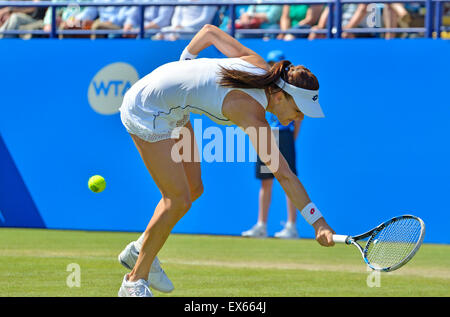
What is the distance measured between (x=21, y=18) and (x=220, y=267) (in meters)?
5.70

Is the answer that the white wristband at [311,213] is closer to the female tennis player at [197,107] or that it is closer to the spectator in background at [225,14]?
the female tennis player at [197,107]

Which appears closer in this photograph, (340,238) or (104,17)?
(340,238)

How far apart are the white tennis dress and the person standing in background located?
15.3 feet

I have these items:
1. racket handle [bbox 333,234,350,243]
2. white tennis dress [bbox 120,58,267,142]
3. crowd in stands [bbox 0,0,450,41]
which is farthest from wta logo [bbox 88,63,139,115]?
racket handle [bbox 333,234,350,243]

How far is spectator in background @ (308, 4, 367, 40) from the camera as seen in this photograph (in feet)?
38.9

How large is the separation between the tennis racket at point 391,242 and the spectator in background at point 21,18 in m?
8.20

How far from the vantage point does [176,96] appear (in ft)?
21.3

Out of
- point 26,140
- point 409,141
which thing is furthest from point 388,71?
point 26,140

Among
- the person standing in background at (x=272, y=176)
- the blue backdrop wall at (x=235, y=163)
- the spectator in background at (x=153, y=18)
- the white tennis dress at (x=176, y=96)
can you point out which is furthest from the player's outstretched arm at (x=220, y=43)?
the spectator in background at (x=153, y=18)

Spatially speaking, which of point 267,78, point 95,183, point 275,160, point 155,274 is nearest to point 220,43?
point 267,78

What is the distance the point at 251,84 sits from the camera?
246 inches

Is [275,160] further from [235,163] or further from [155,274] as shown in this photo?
[235,163]

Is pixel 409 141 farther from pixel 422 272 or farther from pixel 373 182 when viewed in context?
pixel 422 272

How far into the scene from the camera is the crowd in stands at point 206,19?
1184cm
